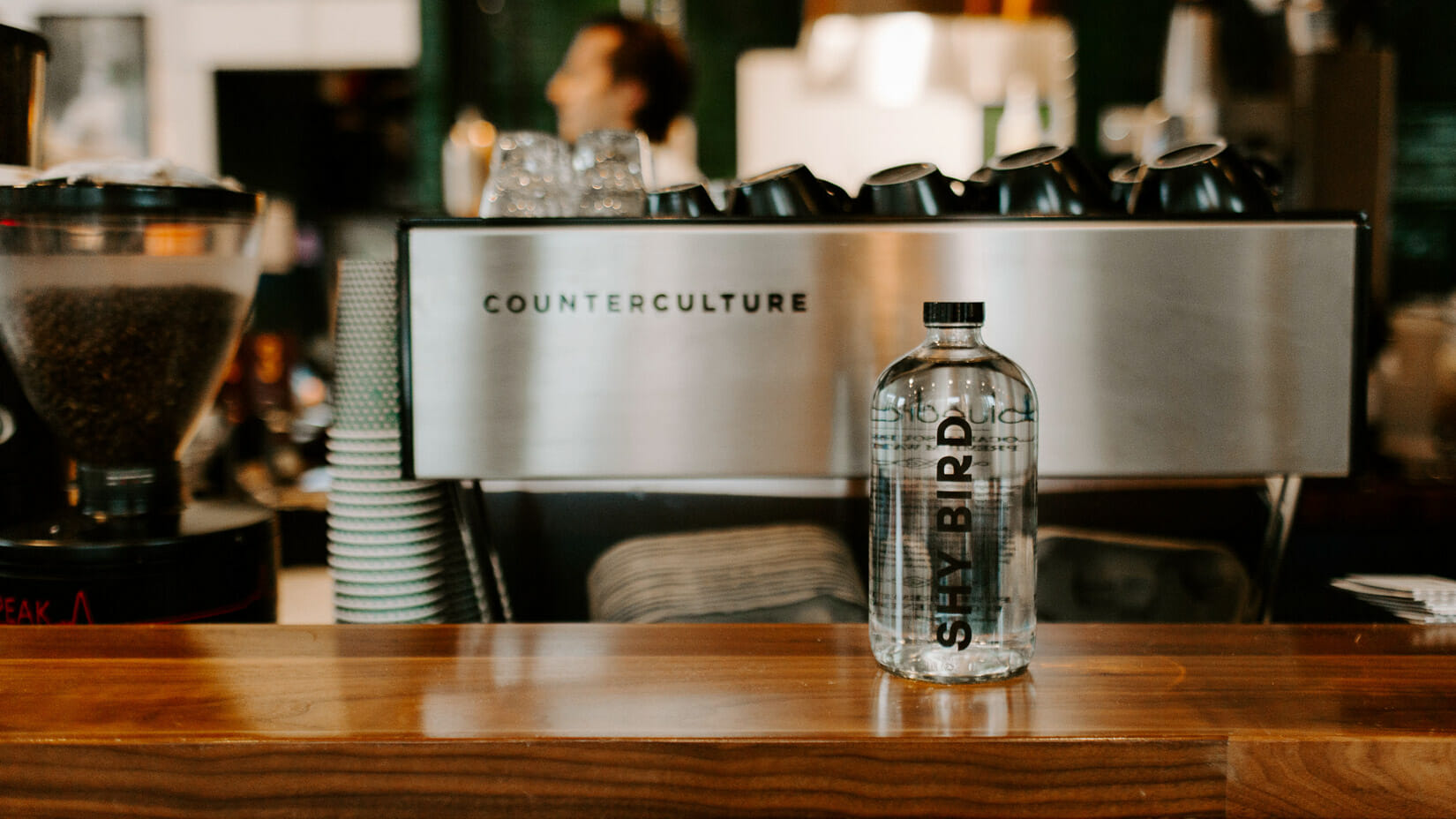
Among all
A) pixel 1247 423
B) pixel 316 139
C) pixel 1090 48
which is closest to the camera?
pixel 1247 423

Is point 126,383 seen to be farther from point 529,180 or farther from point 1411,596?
point 1411,596

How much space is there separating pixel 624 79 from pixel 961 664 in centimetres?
184

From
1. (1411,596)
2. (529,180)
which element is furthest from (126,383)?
(1411,596)

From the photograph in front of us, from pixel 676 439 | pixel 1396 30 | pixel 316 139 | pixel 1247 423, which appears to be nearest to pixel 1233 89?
pixel 1396 30

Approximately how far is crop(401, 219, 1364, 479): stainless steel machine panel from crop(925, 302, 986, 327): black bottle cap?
135 millimetres

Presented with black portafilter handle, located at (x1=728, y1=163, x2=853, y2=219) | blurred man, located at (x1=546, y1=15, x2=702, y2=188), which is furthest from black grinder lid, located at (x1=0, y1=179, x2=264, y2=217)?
blurred man, located at (x1=546, y1=15, x2=702, y2=188)

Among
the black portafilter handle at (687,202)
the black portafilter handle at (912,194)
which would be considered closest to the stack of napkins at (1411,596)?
the black portafilter handle at (912,194)

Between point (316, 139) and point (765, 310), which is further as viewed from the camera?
point (316, 139)

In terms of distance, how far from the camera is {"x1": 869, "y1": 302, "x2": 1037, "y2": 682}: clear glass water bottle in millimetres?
500

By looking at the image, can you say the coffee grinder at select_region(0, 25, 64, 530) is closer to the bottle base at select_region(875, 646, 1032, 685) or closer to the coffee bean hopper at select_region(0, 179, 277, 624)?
the coffee bean hopper at select_region(0, 179, 277, 624)

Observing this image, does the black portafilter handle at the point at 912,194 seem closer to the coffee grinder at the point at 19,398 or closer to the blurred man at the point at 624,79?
the coffee grinder at the point at 19,398

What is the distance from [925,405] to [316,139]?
3.89m

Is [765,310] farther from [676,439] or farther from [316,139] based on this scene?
[316,139]

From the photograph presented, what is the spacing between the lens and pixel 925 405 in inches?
20.0
